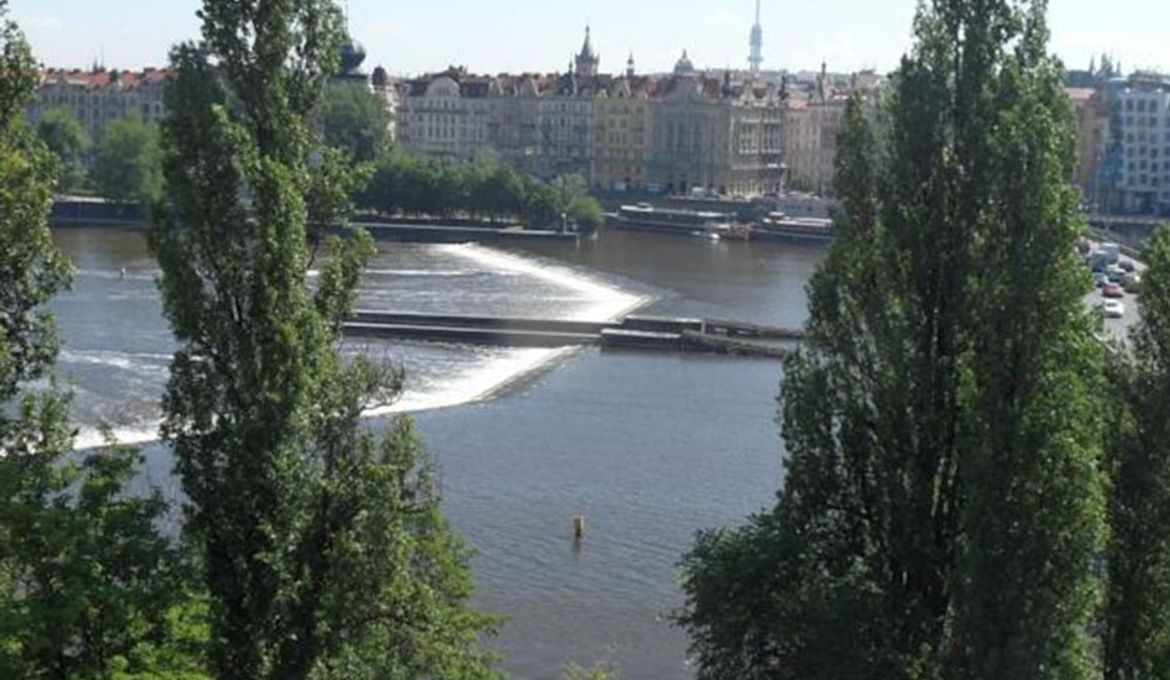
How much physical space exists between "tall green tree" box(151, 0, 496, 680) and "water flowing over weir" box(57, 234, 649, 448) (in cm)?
1806

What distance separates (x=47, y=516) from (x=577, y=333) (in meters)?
36.2

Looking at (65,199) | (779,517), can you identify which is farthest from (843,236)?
(65,199)

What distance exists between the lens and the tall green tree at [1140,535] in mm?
11992

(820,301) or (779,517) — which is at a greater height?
(820,301)

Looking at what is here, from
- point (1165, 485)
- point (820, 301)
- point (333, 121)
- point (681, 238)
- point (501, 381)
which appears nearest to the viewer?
point (1165, 485)

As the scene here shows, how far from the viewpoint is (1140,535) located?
12.1 meters

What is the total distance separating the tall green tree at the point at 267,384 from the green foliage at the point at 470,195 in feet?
225

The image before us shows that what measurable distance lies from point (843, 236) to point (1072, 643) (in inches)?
137

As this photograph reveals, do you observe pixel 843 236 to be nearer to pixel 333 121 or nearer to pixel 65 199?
pixel 333 121

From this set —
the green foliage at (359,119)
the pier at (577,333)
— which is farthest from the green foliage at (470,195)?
the pier at (577,333)

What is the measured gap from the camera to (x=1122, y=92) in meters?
95.2

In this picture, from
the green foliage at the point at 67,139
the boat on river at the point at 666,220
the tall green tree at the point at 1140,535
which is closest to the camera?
the tall green tree at the point at 1140,535

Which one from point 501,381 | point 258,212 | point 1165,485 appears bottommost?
point 501,381

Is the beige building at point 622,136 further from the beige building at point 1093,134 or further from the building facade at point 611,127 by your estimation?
the beige building at point 1093,134
